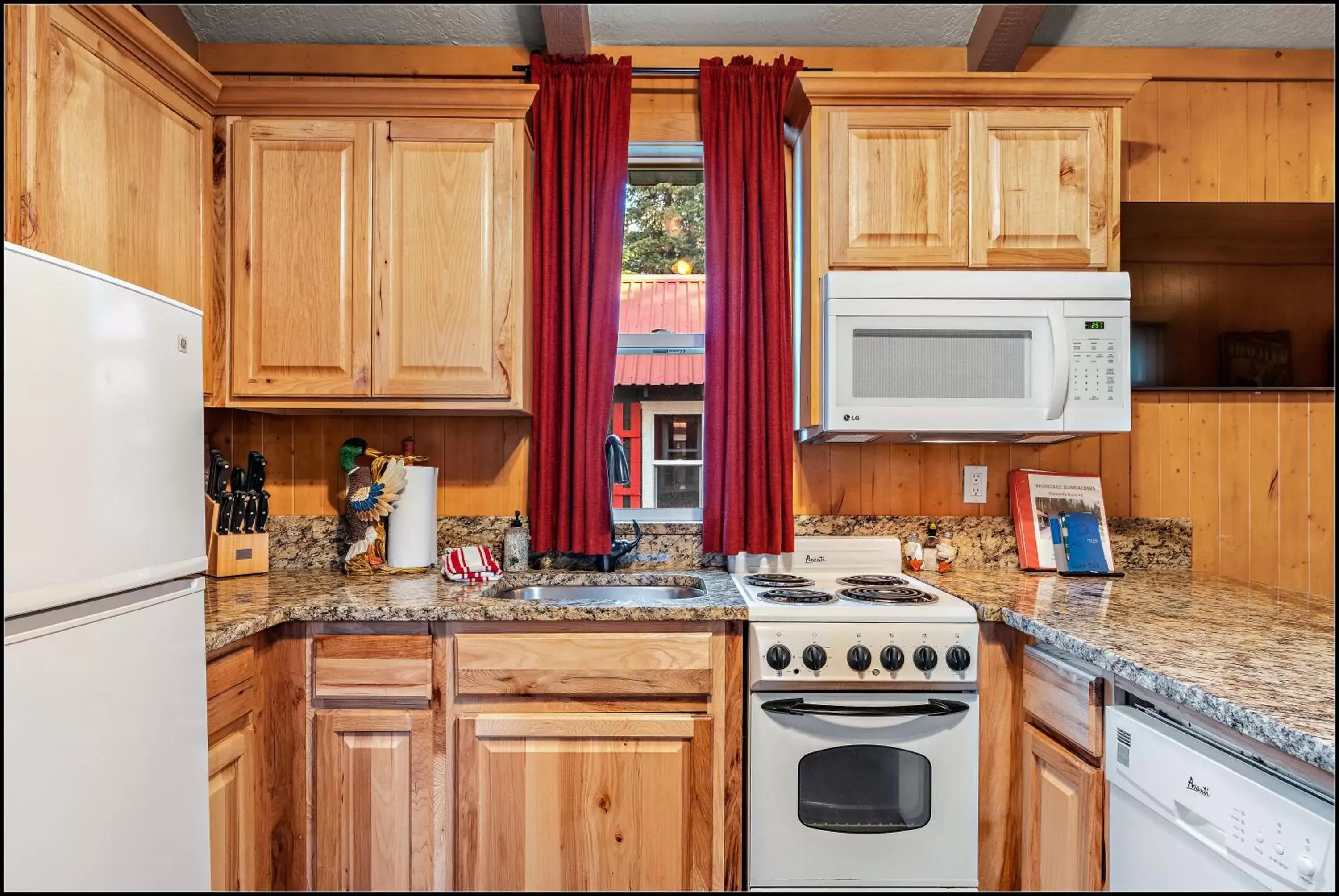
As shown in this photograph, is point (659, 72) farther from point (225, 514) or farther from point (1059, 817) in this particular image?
point (1059, 817)

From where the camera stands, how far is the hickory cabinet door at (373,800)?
181 cm

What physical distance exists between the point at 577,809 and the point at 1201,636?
1.37 meters

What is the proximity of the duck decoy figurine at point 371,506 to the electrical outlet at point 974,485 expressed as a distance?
68.1 inches

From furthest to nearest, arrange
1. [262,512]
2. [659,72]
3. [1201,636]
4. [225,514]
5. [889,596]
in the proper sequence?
[659,72]
[262,512]
[225,514]
[889,596]
[1201,636]

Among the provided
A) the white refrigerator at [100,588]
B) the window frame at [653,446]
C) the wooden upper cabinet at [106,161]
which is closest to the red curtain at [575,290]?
the window frame at [653,446]

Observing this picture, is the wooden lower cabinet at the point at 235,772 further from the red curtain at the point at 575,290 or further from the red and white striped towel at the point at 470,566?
the red curtain at the point at 575,290

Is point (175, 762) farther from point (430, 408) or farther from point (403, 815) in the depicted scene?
point (430, 408)

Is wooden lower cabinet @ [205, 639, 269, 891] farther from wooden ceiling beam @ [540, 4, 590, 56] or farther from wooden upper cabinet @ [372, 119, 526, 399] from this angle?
wooden ceiling beam @ [540, 4, 590, 56]

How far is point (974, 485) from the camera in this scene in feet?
8.13

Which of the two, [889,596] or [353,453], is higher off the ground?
[353,453]

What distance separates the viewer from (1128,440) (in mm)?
2494

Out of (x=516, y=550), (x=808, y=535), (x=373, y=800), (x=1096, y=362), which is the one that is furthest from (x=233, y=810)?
(x=1096, y=362)

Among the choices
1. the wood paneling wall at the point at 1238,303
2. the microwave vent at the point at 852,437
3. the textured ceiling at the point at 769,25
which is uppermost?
the textured ceiling at the point at 769,25

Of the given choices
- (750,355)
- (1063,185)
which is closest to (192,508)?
(750,355)
